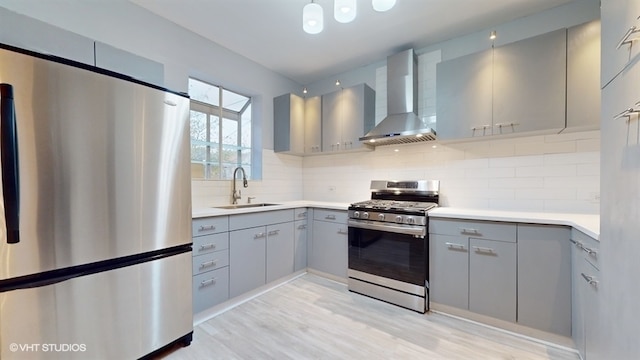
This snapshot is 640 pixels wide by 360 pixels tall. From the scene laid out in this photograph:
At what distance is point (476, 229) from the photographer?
2.09m

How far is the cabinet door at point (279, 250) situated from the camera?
2730 mm

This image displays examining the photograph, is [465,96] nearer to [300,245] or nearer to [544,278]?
[544,278]

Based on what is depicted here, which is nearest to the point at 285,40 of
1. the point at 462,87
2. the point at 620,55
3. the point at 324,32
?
the point at 324,32

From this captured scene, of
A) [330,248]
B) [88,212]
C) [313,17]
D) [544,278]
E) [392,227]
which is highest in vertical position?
[313,17]

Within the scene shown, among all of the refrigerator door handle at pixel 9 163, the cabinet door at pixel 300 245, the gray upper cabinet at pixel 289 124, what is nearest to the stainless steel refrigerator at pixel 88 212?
the refrigerator door handle at pixel 9 163

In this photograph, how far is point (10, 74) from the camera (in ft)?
3.72

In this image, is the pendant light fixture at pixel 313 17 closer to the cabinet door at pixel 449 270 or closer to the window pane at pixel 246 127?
the window pane at pixel 246 127

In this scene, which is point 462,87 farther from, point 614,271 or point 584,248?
point 614,271

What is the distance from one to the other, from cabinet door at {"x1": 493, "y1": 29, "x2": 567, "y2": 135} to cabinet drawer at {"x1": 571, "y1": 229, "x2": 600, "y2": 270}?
900 millimetres

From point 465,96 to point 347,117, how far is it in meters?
1.35

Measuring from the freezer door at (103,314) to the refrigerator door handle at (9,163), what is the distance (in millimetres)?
329

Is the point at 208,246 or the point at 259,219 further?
the point at 259,219

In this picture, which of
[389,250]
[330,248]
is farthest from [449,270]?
[330,248]

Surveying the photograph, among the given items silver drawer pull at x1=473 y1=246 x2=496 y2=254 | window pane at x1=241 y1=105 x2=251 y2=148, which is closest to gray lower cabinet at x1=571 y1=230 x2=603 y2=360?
silver drawer pull at x1=473 y1=246 x2=496 y2=254
